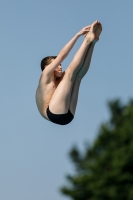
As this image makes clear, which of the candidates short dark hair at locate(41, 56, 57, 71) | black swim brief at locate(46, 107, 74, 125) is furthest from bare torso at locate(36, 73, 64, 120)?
short dark hair at locate(41, 56, 57, 71)

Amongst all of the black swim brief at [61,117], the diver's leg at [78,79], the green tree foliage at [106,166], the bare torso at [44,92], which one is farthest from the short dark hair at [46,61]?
the green tree foliage at [106,166]

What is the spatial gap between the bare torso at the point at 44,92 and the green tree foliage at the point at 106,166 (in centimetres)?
4906

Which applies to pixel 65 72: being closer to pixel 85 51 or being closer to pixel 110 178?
pixel 85 51

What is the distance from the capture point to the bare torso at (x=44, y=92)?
12.5m

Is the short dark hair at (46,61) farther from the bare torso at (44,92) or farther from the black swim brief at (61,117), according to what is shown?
the black swim brief at (61,117)

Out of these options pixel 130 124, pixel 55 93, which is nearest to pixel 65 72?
pixel 55 93

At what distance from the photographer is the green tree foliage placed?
62.0m

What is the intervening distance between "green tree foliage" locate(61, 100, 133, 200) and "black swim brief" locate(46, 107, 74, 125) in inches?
1936

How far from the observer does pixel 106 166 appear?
64375mm

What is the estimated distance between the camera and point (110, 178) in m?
62.4

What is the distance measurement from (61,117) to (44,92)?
53 centimetres

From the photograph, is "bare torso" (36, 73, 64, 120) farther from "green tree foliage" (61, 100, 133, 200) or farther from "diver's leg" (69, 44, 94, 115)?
"green tree foliage" (61, 100, 133, 200)

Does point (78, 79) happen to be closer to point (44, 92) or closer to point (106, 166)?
point (44, 92)

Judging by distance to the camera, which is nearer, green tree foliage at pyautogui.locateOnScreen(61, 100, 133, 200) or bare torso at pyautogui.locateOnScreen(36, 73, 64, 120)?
bare torso at pyautogui.locateOnScreen(36, 73, 64, 120)
